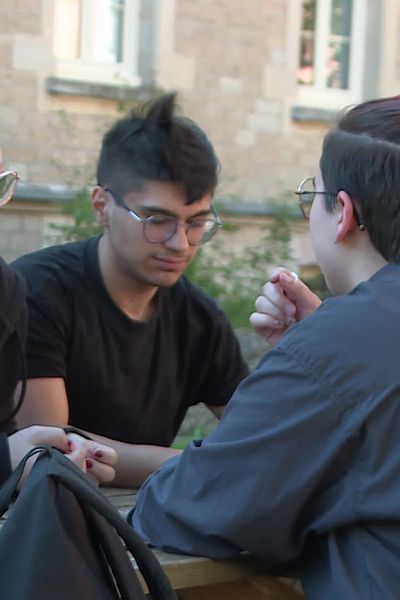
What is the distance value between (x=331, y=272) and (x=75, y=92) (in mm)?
8416

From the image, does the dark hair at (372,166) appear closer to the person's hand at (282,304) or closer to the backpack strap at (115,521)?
the person's hand at (282,304)

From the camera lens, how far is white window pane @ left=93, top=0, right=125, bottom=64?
11242 millimetres

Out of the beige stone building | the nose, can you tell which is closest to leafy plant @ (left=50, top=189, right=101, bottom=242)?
the beige stone building

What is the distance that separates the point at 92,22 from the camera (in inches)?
443

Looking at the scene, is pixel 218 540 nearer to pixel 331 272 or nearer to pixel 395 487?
pixel 395 487

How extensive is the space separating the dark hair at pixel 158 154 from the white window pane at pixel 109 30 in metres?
7.77

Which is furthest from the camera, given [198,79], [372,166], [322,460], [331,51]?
[331,51]

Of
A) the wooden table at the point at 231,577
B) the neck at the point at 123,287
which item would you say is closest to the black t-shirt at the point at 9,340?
the neck at the point at 123,287

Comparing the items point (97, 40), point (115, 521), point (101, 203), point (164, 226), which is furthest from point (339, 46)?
point (115, 521)

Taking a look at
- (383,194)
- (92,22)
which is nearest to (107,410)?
(383,194)

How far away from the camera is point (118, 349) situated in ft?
11.1

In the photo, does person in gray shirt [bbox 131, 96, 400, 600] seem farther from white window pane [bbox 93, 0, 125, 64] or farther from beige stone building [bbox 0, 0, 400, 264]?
white window pane [bbox 93, 0, 125, 64]

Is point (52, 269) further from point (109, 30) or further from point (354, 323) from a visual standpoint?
point (109, 30)

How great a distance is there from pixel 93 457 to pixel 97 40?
29.2ft
